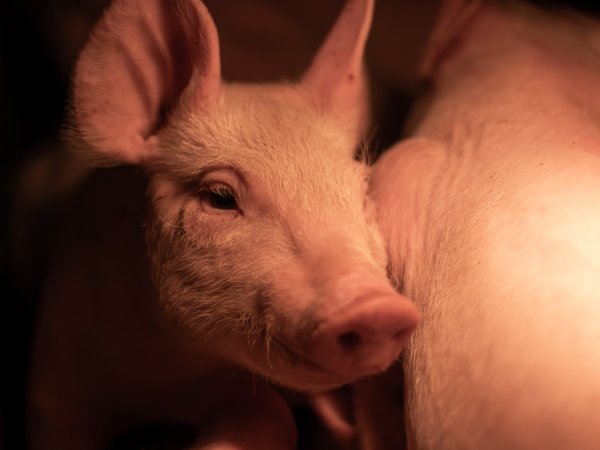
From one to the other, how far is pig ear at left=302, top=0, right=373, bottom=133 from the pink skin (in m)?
0.21

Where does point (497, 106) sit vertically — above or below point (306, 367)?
above

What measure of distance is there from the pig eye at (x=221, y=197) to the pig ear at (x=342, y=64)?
0.42m

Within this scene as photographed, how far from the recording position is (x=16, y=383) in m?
2.25

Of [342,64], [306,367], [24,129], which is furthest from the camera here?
[24,129]

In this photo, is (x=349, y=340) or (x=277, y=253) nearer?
(x=349, y=340)

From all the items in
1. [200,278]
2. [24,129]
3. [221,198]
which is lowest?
[24,129]

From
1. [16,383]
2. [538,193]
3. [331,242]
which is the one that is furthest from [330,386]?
[16,383]

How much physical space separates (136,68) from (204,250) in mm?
516

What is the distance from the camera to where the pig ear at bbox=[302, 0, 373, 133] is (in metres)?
1.79

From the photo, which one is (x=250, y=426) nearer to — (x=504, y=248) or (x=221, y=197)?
(x=221, y=197)

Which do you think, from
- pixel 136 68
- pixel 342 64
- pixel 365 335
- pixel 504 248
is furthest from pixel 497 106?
pixel 136 68

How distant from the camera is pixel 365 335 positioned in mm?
1226

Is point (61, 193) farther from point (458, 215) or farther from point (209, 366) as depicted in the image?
point (458, 215)

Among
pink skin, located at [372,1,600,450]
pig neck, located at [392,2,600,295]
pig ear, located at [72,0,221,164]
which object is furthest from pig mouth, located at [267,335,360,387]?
pig ear, located at [72,0,221,164]
